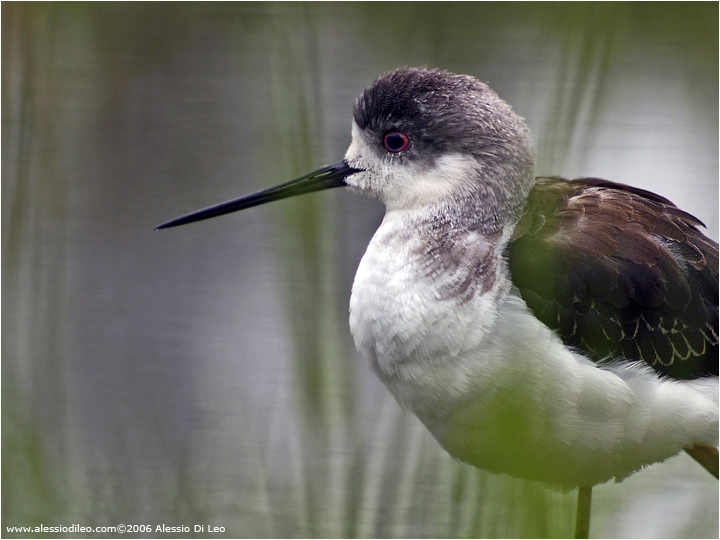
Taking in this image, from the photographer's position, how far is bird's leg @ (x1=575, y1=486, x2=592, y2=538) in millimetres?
1656

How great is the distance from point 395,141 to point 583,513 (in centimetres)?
89

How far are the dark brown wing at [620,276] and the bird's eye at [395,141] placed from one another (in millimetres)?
288

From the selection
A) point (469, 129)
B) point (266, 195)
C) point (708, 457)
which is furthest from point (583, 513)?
point (266, 195)

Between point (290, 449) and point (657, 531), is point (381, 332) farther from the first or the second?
point (657, 531)

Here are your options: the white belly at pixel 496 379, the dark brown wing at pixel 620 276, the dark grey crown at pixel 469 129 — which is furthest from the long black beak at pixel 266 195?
the dark brown wing at pixel 620 276

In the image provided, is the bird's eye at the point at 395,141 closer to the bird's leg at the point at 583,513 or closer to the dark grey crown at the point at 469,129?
the dark grey crown at the point at 469,129

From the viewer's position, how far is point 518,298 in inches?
56.6

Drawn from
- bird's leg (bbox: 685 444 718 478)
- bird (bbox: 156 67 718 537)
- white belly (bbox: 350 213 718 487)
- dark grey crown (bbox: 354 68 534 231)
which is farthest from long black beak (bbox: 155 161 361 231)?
bird's leg (bbox: 685 444 718 478)

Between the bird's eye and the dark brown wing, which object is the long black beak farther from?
the dark brown wing

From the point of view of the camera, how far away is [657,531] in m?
1.47

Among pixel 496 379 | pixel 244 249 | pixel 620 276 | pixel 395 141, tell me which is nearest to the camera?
pixel 496 379

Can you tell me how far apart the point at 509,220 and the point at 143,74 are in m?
1.55

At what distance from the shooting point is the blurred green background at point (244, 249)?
110 cm

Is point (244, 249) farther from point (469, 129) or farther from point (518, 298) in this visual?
point (518, 298)
